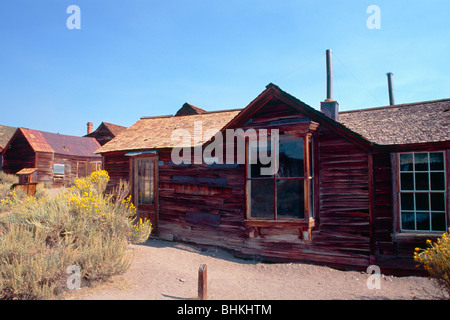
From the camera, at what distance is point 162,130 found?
11.6m

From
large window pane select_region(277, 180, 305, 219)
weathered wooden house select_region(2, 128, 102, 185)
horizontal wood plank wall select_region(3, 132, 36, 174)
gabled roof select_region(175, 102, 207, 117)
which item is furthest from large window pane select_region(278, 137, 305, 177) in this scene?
horizontal wood plank wall select_region(3, 132, 36, 174)

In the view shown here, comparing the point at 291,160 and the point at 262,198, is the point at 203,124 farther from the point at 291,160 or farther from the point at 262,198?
the point at 262,198

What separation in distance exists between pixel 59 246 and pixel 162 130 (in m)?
6.20

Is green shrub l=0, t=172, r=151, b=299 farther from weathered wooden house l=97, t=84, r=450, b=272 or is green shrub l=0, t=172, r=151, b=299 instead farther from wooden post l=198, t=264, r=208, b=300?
weathered wooden house l=97, t=84, r=450, b=272

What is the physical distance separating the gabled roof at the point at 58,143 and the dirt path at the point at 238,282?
67.9ft

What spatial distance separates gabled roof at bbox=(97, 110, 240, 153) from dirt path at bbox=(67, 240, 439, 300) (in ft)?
11.5

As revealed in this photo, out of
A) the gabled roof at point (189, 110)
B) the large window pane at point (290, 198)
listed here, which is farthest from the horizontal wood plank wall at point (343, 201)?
the gabled roof at point (189, 110)

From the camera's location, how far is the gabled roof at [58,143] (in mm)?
24719

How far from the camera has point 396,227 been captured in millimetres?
7273

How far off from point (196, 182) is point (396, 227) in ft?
17.7

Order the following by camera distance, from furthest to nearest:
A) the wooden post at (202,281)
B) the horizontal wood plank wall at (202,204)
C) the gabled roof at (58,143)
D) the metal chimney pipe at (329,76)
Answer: the gabled roof at (58,143) → the metal chimney pipe at (329,76) → the horizontal wood plank wall at (202,204) → the wooden post at (202,281)

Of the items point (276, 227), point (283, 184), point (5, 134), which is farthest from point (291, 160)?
point (5, 134)

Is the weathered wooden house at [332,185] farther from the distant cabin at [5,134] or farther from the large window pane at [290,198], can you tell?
the distant cabin at [5,134]

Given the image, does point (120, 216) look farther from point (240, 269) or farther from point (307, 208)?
point (307, 208)
